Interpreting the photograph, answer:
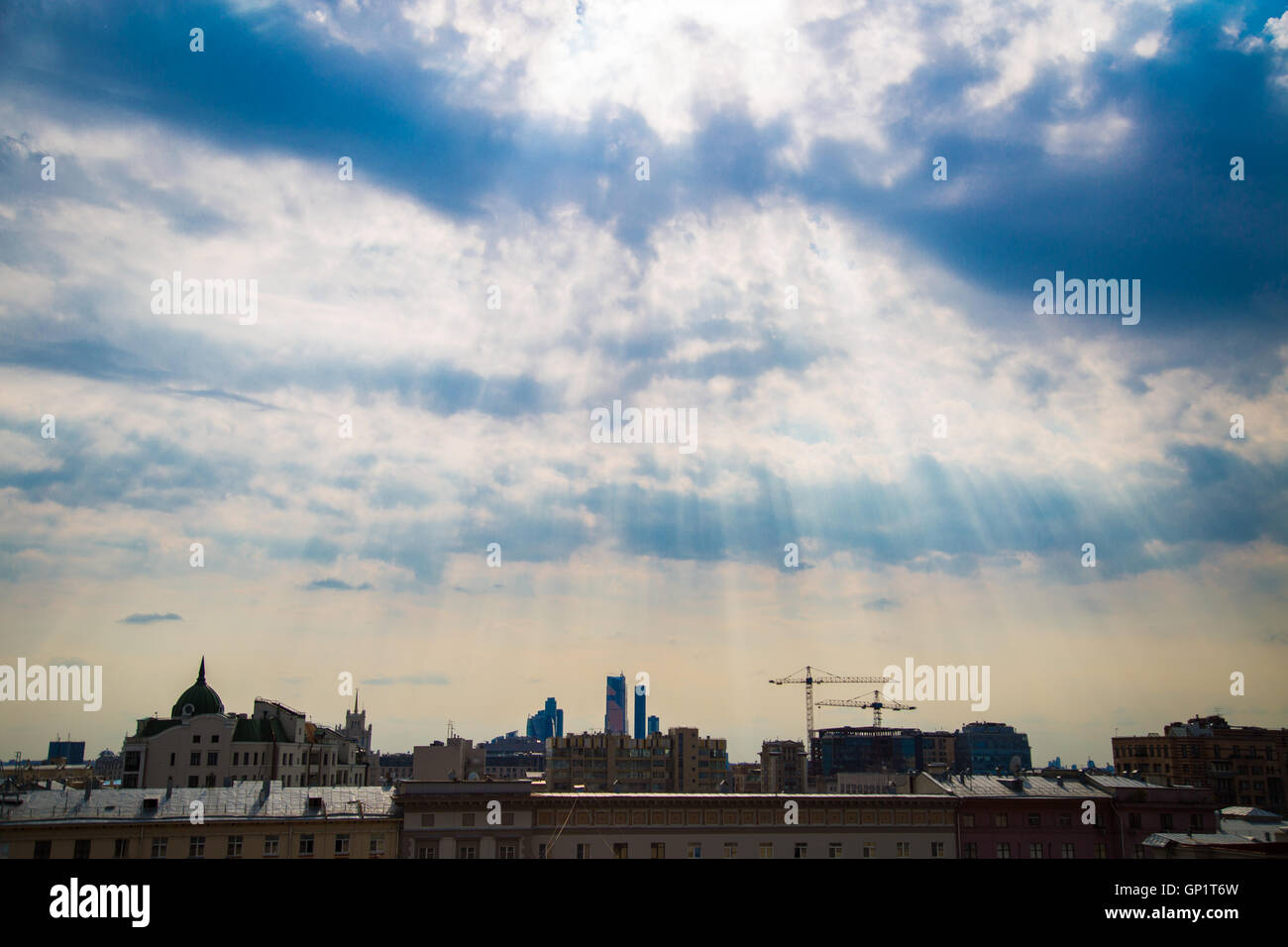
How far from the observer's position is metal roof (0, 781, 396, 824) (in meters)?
57.8

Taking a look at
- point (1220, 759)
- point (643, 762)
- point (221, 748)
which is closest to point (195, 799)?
point (221, 748)

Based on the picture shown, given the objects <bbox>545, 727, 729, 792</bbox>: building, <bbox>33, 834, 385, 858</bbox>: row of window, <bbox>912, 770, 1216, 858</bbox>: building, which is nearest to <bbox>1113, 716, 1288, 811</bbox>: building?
<bbox>912, 770, 1216, 858</bbox>: building

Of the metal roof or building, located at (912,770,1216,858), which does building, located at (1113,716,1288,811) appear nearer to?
building, located at (912,770,1216,858)

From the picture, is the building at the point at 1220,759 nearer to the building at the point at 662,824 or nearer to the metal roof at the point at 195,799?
the building at the point at 662,824

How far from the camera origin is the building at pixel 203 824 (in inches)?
2191

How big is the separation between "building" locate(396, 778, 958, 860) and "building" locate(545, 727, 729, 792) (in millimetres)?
111212

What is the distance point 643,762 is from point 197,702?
85.6m

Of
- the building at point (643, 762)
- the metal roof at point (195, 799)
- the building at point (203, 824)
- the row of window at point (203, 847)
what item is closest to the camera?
the row of window at point (203, 847)

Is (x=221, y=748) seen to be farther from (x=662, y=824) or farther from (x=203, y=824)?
(x=662, y=824)

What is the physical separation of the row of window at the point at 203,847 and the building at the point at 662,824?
2278 mm

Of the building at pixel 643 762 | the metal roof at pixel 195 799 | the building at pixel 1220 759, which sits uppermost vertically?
the metal roof at pixel 195 799

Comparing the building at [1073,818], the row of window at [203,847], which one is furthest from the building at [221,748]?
the building at [1073,818]
